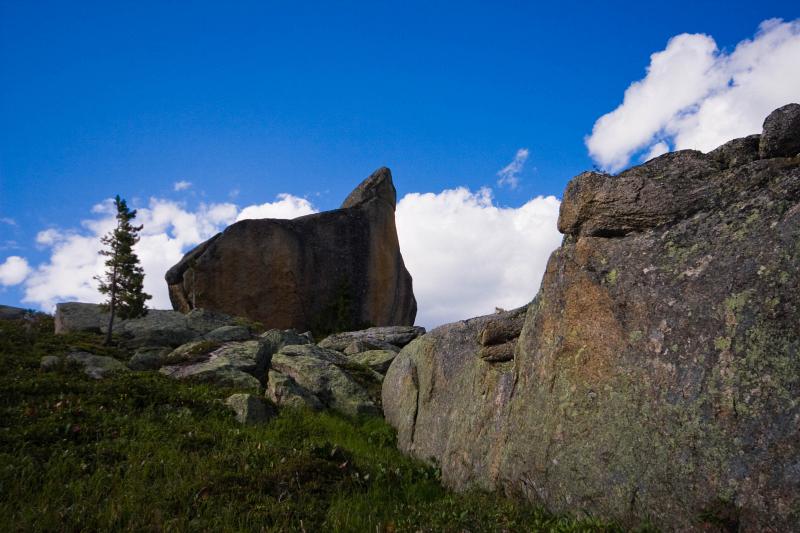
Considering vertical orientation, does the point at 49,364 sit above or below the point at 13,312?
below

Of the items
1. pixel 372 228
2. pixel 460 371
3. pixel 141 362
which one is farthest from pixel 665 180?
pixel 372 228

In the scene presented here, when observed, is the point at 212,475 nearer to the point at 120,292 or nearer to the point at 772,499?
the point at 772,499

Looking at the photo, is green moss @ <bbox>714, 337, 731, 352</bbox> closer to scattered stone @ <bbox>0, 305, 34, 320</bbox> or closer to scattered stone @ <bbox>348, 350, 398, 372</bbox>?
scattered stone @ <bbox>348, 350, 398, 372</bbox>

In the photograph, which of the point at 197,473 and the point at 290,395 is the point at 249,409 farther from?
the point at 197,473

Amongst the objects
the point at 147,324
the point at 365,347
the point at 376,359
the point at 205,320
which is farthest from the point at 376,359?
the point at 147,324

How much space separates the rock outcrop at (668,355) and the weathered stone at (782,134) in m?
0.02

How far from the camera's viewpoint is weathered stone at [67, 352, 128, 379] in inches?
774

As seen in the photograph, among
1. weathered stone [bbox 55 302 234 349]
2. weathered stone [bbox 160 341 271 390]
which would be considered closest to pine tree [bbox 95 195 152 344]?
weathered stone [bbox 55 302 234 349]

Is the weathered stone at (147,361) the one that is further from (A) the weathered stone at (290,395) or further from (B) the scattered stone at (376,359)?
(B) the scattered stone at (376,359)

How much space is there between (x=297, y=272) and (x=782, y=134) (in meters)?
42.0

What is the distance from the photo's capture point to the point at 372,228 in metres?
51.0

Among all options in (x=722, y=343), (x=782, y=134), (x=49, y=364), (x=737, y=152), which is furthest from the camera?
(x=49, y=364)

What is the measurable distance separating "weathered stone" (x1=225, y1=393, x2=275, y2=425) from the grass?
0.28 m

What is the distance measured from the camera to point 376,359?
2564cm
